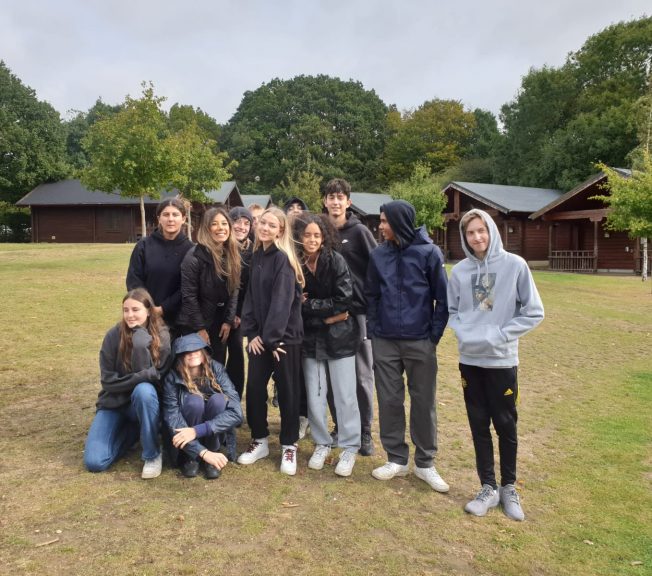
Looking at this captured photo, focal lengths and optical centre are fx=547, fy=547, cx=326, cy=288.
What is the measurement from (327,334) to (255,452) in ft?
3.36

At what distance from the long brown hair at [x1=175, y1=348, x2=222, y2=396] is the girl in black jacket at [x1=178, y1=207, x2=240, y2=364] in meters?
0.22

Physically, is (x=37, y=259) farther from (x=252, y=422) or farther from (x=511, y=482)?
(x=511, y=482)

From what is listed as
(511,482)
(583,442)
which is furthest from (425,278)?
(583,442)

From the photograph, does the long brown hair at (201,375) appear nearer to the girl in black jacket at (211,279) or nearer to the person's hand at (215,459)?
the girl in black jacket at (211,279)

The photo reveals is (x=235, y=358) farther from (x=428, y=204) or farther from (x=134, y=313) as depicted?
(x=428, y=204)

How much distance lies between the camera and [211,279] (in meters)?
4.19

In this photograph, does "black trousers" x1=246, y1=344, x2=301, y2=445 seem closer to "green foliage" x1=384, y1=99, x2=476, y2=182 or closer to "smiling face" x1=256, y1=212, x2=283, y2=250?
"smiling face" x1=256, y1=212, x2=283, y2=250

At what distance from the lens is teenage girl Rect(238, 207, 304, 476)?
3.81 metres

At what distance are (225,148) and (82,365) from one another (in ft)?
204

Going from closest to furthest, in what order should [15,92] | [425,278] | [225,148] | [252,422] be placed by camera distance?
[425,278] → [252,422] → [15,92] → [225,148]

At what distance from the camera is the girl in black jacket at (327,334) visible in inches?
156

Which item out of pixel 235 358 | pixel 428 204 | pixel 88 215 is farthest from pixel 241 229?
pixel 88 215

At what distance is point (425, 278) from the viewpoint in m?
3.77

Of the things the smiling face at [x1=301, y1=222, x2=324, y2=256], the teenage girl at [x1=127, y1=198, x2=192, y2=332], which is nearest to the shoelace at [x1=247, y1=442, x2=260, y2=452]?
the teenage girl at [x1=127, y1=198, x2=192, y2=332]
